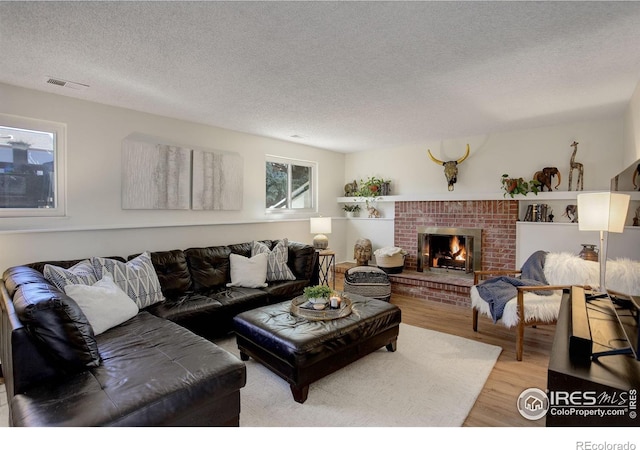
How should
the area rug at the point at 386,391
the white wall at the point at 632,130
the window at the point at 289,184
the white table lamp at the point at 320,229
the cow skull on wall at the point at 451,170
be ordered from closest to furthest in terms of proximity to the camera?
the area rug at the point at 386,391
the white wall at the point at 632,130
the cow skull on wall at the point at 451,170
the white table lamp at the point at 320,229
the window at the point at 289,184

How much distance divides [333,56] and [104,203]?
8.96ft

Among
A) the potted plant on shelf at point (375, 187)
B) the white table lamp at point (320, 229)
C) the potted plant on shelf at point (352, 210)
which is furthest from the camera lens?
the potted plant on shelf at point (352, 210)

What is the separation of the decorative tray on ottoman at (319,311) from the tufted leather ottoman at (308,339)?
0.04m

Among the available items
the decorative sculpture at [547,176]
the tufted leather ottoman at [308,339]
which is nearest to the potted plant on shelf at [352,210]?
the decorative sculpture at [547,176]

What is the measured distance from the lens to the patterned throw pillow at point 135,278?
2.75 m

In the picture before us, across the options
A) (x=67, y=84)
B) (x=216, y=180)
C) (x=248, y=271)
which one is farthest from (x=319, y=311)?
(x=67, y=84)

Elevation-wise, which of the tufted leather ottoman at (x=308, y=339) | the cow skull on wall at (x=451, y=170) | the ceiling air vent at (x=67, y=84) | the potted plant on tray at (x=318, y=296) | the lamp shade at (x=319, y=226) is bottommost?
the tufted leather ottoman at (x=308, y=339)

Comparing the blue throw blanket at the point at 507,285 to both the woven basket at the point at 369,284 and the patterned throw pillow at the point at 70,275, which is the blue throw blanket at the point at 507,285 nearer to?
the woven basket at the point at 369,284

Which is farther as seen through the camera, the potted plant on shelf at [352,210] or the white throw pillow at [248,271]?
the potted plant on shelf at [352,210]

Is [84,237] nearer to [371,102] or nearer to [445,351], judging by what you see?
[371,102]

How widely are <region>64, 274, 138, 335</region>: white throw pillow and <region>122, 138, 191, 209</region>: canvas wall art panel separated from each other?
4.28 ft

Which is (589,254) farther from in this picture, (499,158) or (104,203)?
(104,203)

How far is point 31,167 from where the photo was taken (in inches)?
117

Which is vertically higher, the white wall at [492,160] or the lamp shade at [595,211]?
the white wall at [492,160]
